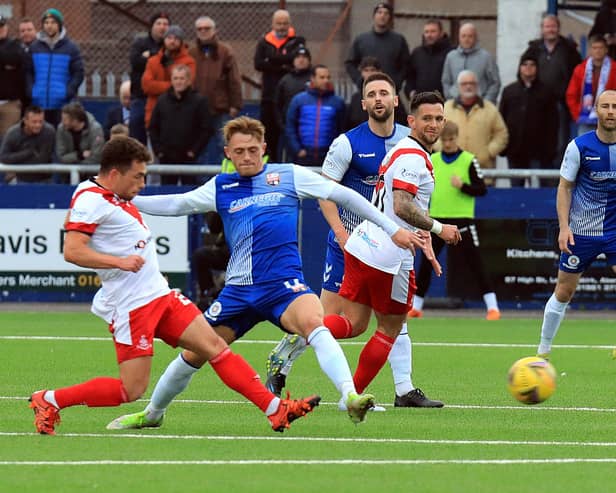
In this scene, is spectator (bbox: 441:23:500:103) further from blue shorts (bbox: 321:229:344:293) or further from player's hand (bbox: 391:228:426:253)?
player's hand (bbox: 391:228:426:253)

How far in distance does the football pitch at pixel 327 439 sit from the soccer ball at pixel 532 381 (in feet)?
0.55

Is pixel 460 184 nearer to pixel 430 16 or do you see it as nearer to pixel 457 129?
pixel 457 129

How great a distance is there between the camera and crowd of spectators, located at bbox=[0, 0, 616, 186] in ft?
65.5

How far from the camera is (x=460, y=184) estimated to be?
19000 millimetres

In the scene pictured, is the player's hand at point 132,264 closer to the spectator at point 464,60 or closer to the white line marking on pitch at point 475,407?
the white line marking on pitch at point 475,407

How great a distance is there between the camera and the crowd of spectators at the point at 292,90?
19953 mm

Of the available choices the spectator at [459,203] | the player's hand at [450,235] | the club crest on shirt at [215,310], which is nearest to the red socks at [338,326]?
the player's hand at [450,235]

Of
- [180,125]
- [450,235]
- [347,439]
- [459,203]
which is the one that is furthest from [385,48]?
[347,439]

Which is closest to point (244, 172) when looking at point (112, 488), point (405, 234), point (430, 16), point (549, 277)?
point (405, 234)

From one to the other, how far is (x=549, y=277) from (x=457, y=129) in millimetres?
2443

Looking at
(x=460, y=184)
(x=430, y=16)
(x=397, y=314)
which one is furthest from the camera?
(x=430, y=16)

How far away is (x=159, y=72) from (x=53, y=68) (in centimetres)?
160

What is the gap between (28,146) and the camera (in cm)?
2097

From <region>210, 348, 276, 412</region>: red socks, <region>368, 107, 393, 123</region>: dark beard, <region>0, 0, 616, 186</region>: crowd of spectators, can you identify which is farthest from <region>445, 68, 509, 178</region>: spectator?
<region>210, 348, 276, 412</region>: red socks
